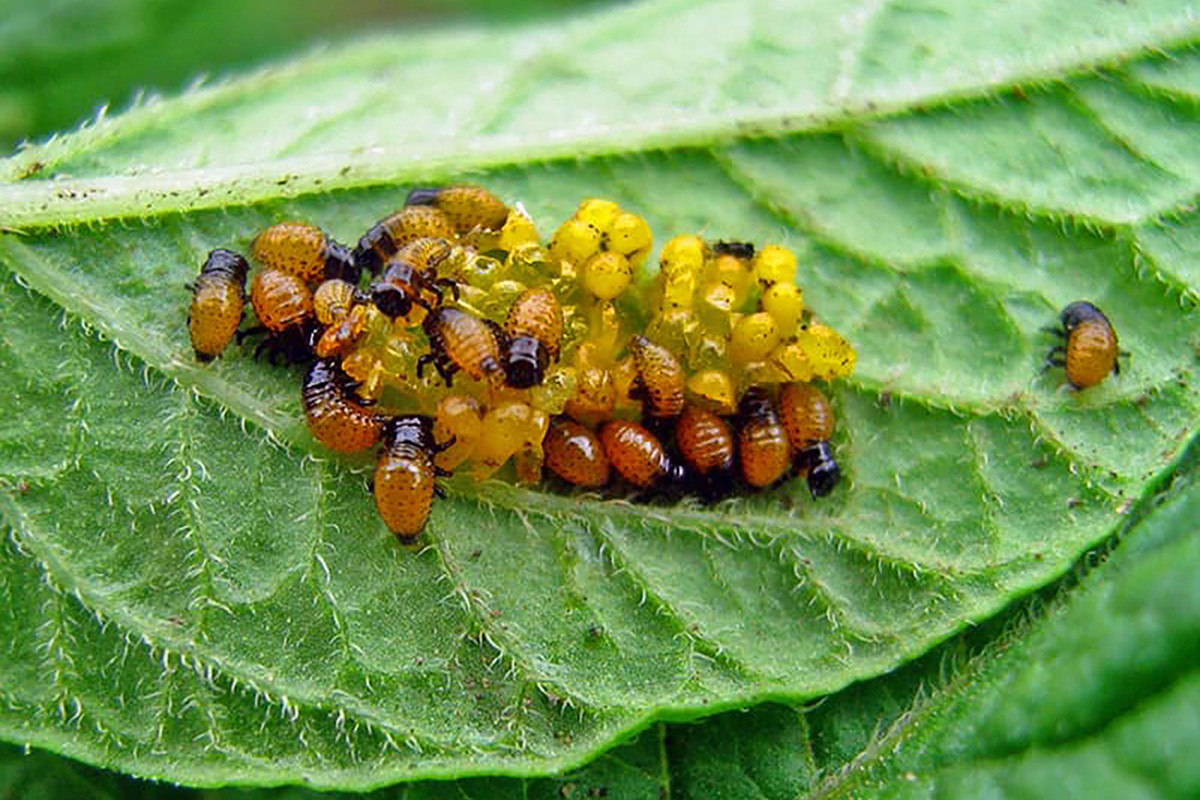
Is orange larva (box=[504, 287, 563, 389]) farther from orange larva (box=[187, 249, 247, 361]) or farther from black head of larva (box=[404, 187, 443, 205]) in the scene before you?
orange larva (box=[187, 249, 247, 361])

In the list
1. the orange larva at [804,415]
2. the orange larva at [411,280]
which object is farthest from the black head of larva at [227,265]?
the orange larva at [804,415]

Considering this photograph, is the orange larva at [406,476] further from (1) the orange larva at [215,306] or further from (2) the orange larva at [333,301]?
(1) the orange larva at [215,306]

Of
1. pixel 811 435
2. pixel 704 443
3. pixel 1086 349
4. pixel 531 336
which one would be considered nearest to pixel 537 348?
pixel 531 336

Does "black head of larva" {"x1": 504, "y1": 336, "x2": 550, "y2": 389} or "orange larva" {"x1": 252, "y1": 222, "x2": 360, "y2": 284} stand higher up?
"orange larva" {"x1": 252, "y1": 222, "x2": 360, "y2": 284}

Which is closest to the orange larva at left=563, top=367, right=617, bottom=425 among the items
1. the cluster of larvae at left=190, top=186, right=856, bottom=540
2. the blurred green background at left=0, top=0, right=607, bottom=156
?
the cluster of larvae at left=190, top=186, right=856, bottom=540

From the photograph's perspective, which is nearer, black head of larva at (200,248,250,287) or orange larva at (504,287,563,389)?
orange larva at (504,287,563,389)

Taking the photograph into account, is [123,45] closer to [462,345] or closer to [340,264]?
[340,264]

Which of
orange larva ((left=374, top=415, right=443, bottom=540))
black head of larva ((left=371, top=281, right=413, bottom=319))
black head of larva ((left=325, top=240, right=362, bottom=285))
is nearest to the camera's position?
orange larva ((left=374, top=415, right=443, bottom=540))
